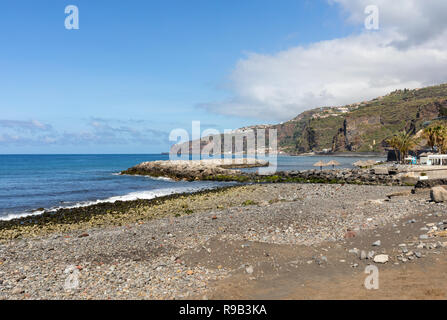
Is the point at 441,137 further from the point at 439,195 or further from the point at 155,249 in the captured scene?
the point at 155,249

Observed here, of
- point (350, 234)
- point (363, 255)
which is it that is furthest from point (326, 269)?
point (350, 234)

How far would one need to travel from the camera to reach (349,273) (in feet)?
26.3

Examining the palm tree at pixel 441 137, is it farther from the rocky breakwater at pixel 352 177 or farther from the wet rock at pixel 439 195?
the wet rock at pixel 439 195

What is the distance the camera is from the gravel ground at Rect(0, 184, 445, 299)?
789 centimetres

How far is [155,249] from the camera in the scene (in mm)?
10945

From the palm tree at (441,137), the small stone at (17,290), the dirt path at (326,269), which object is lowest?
the small stone at (17,290)

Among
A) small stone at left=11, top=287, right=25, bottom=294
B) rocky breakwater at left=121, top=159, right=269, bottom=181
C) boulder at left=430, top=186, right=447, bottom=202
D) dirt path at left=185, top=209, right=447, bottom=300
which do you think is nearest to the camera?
dirt path at left=185, top=209, right=447, bottom=300

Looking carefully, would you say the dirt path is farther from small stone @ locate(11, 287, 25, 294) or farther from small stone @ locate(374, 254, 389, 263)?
small stone @ locate(11, 287, 25, 294)

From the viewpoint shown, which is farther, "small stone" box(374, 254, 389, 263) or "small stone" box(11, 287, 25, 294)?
"small stone" box(374, 254, 389, 263)

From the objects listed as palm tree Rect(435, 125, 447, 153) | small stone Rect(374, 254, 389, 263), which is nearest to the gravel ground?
Answer: small stone Rect(374, 254, 389, 263)

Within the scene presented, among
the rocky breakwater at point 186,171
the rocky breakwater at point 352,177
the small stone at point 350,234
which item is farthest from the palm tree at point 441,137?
the small stone at point 350,234

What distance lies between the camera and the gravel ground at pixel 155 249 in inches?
311
